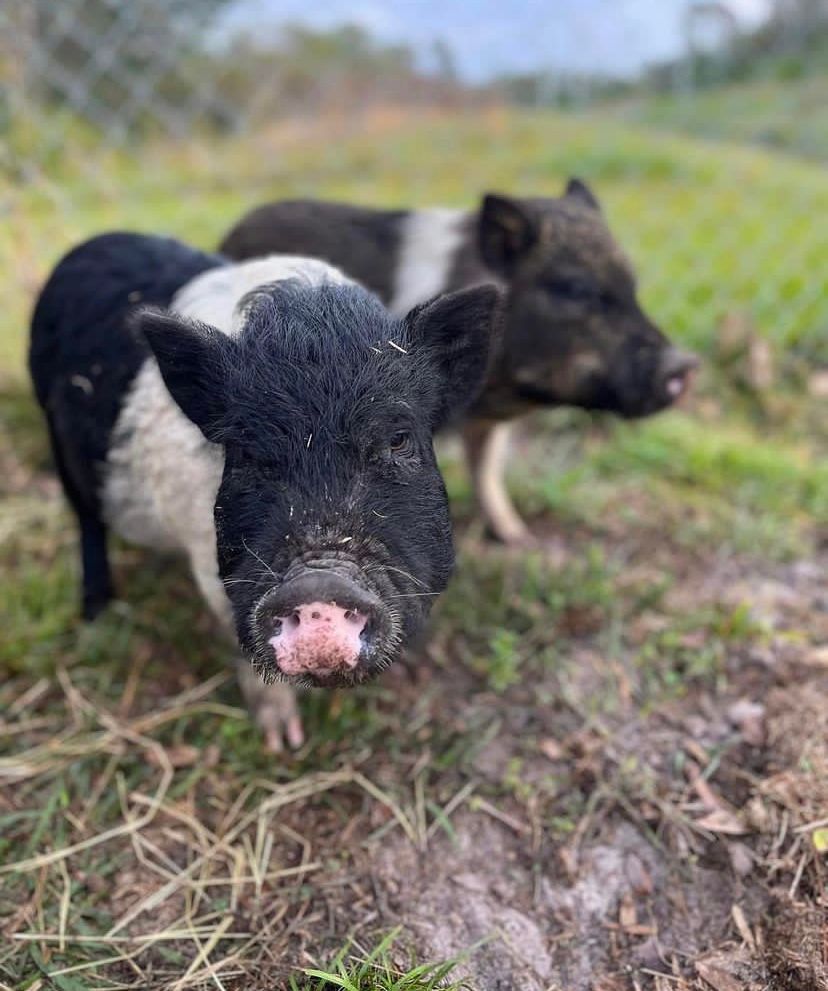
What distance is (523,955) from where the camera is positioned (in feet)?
6.66

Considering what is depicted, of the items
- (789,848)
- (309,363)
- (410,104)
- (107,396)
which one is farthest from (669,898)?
(410,104)

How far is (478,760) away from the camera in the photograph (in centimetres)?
255

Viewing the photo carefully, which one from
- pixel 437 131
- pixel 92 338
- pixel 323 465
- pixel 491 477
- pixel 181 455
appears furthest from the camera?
pixel 437 131

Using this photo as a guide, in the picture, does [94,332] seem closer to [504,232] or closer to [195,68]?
[504,232]

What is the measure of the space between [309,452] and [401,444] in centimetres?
22

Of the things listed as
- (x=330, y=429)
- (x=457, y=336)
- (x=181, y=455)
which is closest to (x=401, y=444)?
(x=330, y=429)

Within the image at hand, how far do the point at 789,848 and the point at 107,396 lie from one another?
7.35 ft

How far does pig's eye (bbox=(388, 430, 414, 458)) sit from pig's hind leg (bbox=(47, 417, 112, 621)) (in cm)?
156

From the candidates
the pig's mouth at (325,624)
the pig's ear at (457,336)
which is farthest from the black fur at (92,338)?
the pig's mouth at (325,624)

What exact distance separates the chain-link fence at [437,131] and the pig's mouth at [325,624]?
10.2 ft

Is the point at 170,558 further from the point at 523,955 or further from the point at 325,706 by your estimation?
the point at 523,955

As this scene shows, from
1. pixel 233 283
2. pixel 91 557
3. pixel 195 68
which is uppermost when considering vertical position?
pixel 195 68

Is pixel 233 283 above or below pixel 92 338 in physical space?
above

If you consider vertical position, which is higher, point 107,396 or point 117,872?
point 107,396
